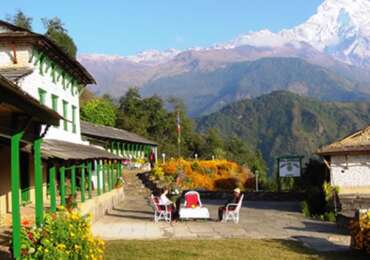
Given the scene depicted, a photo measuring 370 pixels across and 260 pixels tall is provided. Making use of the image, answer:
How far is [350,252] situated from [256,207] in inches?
535

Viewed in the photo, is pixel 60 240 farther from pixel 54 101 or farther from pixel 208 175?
pixel 208 175

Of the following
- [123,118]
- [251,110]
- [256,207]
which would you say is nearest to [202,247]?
[256,207]

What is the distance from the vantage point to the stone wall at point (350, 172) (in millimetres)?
22109

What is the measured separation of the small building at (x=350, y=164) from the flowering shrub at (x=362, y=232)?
33.0 feet

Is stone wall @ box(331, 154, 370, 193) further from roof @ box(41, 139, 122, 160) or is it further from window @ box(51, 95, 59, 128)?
window @ box(51, 95, 59, 128)

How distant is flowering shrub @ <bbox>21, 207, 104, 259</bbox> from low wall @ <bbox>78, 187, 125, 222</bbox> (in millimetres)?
7976

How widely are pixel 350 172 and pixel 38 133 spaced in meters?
15.1

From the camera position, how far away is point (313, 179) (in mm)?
28594

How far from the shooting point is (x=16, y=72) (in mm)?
18984

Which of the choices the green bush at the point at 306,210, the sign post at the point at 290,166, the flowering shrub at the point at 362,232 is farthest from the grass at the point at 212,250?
the sign post at the point at 290,166

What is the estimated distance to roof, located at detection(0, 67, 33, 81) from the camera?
18.0 meters

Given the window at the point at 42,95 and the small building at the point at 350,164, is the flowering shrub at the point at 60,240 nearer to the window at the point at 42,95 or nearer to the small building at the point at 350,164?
the window at the point at 42,95

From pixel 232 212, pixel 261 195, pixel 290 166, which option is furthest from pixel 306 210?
pixel 261 195

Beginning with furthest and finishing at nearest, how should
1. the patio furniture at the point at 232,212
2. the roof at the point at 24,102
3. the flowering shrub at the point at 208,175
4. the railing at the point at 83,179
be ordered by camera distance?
1. the flowering shrub at the point at 208,175
2. the patio furniture at the point at 232,212
3. the railing at the point at 83,179
4. the roof at the point at 24,102
